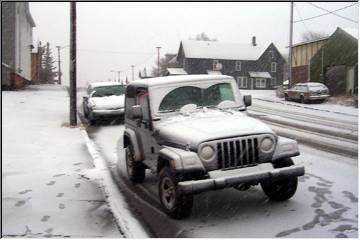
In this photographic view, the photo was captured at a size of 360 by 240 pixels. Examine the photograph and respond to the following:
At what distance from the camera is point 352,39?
32.4 m

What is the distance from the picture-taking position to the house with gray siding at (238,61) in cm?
6944

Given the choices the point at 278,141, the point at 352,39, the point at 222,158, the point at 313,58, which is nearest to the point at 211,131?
the point at 222,158

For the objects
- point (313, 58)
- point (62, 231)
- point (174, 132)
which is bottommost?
point (62, 231)

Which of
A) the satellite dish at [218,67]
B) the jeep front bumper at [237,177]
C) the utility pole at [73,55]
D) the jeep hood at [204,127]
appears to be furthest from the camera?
the satellite dish at [218,67]

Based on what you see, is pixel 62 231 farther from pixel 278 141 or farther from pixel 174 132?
pixel 278 141

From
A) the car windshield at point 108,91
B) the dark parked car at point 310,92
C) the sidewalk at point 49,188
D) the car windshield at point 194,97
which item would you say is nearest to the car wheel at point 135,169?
the sidewalk at point 49,188

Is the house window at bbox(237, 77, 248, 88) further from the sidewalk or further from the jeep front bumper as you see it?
the jeep front bumper

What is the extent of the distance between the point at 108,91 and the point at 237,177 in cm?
1442

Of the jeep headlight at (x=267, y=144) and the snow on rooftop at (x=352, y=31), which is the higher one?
the snow on rooftop at (x=352, y=31)

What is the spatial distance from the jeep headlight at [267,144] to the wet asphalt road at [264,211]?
90 centimetres

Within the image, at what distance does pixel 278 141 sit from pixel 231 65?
6482 centimetres

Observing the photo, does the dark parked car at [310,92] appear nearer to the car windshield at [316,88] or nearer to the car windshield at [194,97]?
the car windshield at [316,88]

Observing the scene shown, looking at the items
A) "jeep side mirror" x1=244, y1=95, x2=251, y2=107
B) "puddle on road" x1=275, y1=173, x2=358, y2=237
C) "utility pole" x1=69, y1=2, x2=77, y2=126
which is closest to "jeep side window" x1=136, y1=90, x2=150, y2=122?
"jeep side mirror" x1=244, y1=95, x2=251, y2=107

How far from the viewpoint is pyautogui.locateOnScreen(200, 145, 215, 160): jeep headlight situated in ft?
20.3
